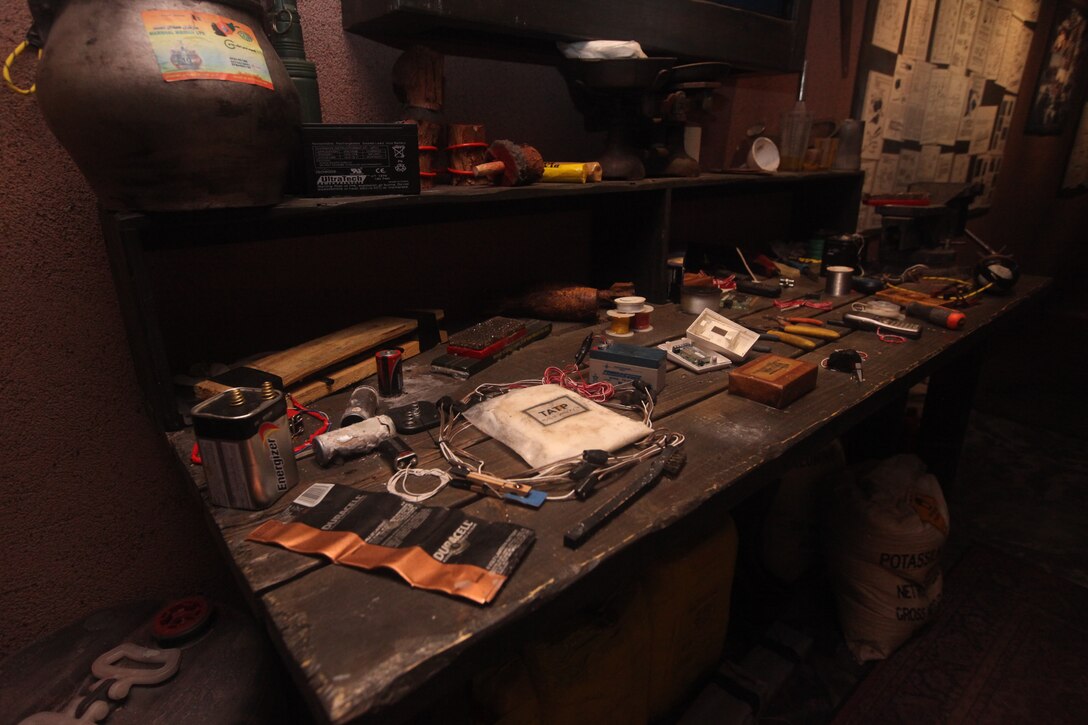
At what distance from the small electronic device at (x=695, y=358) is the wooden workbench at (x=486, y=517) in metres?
0.02

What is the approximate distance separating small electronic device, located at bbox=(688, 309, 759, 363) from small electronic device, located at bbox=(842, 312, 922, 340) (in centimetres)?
32

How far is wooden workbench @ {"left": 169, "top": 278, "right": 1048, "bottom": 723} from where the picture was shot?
49 cm

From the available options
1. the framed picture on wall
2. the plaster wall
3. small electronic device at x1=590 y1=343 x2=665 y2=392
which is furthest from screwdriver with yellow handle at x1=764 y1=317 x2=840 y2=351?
the framed picture on wall

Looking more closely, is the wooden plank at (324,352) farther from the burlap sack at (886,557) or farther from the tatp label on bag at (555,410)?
the burlap sack at (886,557)

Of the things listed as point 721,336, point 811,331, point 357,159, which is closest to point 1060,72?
point 811,331

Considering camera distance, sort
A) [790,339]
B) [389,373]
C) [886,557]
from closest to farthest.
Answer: [389,373] → [790,339] → [886,557]

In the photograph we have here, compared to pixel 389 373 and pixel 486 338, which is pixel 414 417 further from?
pixel 486 338

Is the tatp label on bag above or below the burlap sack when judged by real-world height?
above

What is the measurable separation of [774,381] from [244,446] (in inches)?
31.5

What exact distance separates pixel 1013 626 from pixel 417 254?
1843 mm

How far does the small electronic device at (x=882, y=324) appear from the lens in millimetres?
1293

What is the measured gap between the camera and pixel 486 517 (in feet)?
2.27

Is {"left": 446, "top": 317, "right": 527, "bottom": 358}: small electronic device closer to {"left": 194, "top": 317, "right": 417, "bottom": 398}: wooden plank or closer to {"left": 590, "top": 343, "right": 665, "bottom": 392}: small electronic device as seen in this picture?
{"left": 194, "top": 317, "right": 417, "bottom": 398}: wooden plank

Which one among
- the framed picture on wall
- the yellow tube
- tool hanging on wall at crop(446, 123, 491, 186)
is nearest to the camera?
tool hanging on wall at crop(446, 123, 491, 186)
